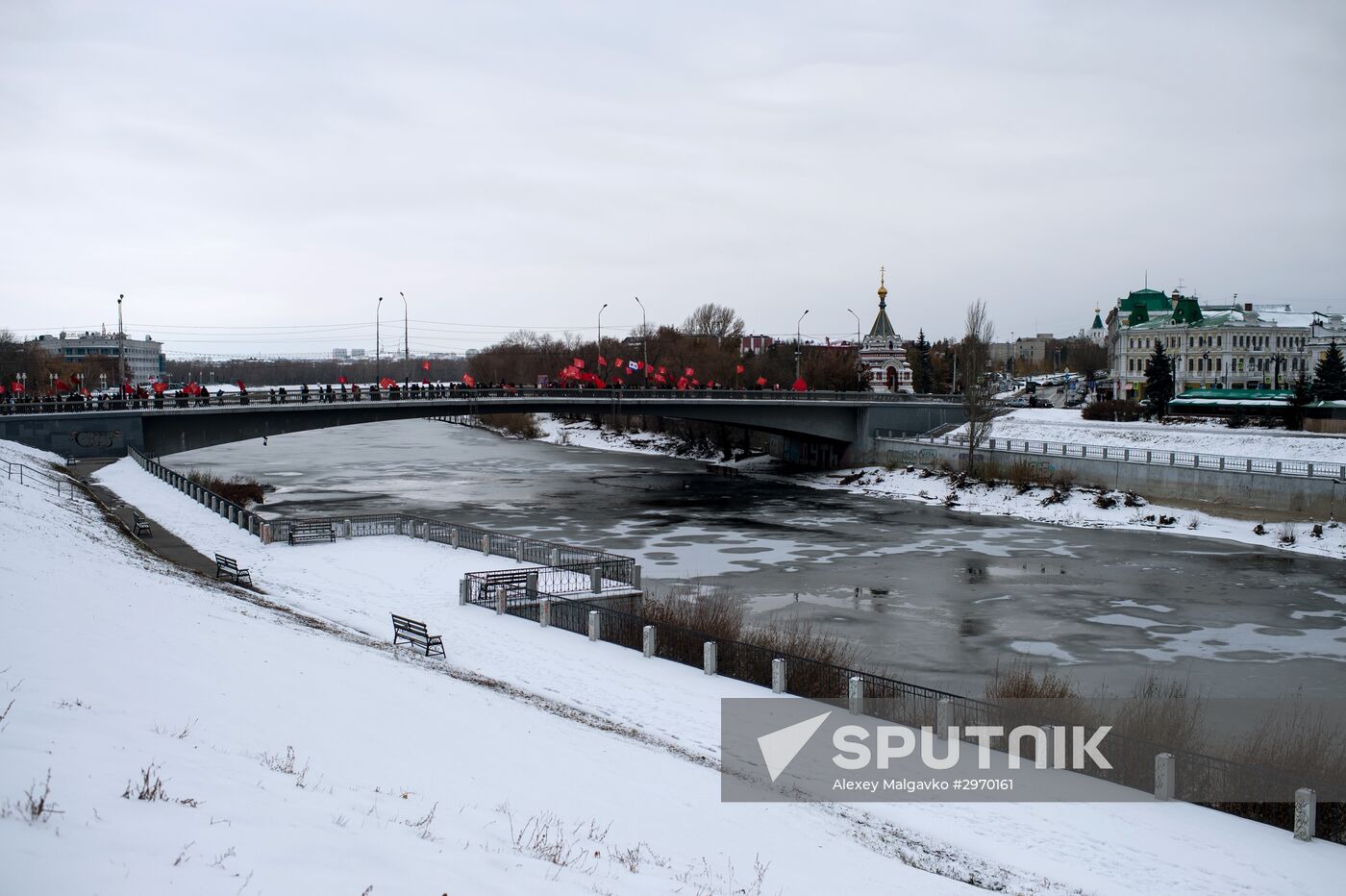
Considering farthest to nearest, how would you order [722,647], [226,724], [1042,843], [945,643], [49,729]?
[945,643] → [722,647] → [1042,843] → [226,724] → [49,729]

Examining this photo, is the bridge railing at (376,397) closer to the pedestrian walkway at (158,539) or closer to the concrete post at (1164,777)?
the pedestrian walkway at (158,539)

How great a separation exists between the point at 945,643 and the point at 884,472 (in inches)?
1711

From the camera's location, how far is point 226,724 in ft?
40.1

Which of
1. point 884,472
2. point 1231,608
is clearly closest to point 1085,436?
point 884,472

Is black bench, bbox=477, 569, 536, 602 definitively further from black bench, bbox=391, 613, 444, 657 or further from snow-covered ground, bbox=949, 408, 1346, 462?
snow-covered ground, bbox=949, 408, 1346, 462

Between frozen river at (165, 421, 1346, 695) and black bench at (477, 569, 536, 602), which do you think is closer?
frozen river at (165, 421, 1346, 695)

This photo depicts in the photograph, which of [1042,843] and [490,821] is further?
[1042,843]

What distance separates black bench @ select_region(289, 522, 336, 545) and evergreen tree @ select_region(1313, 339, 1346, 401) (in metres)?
71.7

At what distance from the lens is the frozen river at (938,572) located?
27.8m

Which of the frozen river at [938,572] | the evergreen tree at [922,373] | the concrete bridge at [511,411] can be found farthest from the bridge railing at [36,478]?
the evergreen tree at [922,373]

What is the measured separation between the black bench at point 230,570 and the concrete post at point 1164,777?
22799 millimetres

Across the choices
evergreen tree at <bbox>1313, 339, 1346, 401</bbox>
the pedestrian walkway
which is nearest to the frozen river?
the pedestrian walkway

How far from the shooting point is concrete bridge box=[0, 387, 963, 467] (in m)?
55.7

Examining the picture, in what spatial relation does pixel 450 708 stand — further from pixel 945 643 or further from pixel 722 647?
pixel 945 643
